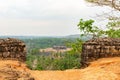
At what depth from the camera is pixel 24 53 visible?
14055 mm

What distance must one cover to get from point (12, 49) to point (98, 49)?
12.2 feet

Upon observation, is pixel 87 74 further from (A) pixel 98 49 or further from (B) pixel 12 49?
(B) pixel 12 49

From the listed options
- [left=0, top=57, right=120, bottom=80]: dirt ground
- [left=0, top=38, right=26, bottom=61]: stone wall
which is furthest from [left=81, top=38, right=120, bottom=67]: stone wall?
[left=0, top=38, right=26, bottom=61]: stone wall

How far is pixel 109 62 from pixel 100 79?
2.34 metres

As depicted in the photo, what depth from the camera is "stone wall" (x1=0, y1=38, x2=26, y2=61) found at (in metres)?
13.3

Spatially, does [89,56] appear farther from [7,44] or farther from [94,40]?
[7,44]

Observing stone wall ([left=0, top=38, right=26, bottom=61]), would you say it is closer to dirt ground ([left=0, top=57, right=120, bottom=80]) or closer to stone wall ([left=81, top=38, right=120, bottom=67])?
dirt ground ([left=0, top=57, right=120, bottom=80])

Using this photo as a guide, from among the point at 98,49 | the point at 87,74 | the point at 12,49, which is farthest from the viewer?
the point at 98,49

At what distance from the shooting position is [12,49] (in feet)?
44.6

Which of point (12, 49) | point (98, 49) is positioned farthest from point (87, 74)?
point (12, 49)

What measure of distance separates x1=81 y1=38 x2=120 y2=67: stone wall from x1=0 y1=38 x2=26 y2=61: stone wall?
8.98 feet

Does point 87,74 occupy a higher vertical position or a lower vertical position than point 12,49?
lower

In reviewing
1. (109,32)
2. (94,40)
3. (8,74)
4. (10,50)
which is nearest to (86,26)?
(109,32)

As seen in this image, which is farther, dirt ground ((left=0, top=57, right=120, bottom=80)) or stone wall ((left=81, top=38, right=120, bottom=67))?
stone wall ((left=81, top=38, right=120, bottom=67))
